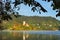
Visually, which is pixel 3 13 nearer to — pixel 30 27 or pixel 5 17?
pixel 5 17

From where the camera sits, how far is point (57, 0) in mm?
4410

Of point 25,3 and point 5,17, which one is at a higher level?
point 25,3

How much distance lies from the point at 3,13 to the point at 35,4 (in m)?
1.28

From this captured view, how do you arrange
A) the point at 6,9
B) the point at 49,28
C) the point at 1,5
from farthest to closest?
the point at 49,28
the point at 1,5
the point at 6,9

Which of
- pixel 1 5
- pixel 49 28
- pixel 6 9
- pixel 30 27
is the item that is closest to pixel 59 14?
pixel 6 9

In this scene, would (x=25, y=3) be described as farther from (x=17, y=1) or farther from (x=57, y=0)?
(x=57, y=0)

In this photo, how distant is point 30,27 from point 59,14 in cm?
16541

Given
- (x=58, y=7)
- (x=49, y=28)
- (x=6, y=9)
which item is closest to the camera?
(x=58, y=7)

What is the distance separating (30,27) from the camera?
6703 inches

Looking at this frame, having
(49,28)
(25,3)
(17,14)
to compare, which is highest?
(25,3)

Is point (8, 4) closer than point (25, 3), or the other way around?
point (25, 3)

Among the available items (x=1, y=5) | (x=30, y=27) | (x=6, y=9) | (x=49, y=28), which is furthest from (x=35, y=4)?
(x=49, y=28)

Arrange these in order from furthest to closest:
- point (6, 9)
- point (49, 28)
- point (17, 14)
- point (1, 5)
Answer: point (49, 28) → point (1, 5) → point (17, 14) → point (6, 9)

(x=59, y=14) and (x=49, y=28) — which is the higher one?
(x=59, y=14)
